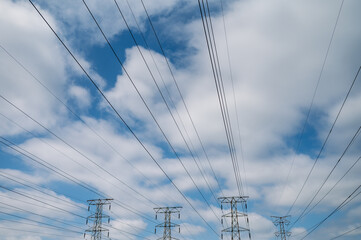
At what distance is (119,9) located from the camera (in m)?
9.21

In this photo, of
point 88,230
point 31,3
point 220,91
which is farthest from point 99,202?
point 31,3

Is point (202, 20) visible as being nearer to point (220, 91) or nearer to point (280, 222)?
point (220, 91)

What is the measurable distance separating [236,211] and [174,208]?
13642mm

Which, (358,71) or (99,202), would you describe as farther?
(99,202)

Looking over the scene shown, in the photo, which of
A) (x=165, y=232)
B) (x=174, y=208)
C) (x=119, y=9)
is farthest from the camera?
(x=174, y=208)

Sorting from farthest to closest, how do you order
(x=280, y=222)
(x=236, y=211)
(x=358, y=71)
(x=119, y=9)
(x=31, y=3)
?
(x=280, y=222) → (x=236, y=211) → (x=358, y=71) → (x=119, y=9) → (x=31, y=3)

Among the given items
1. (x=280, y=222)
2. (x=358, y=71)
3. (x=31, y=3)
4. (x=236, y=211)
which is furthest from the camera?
(x=280, y=222)

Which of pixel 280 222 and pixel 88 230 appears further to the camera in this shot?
pixel 280 222

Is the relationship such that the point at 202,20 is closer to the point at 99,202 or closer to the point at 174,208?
the point at 99,202

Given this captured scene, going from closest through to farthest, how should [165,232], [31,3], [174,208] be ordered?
1. [31,3]
2. [165,232]
3. [174,208]

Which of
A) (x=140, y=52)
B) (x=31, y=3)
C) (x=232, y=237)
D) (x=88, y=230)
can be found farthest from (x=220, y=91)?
(x=88, y=230)

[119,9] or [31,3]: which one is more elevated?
[119,9]

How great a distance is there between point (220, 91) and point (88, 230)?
140ft

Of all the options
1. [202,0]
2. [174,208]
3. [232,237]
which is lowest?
[232,237]
